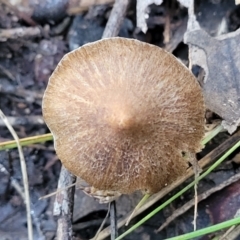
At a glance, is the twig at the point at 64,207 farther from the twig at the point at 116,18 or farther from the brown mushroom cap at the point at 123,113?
the twig at the point at 116,18

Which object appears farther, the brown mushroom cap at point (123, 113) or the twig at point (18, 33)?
the twig at point (18, 33)

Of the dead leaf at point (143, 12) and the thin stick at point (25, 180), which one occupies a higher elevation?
the dead leaf at point (143, 12)

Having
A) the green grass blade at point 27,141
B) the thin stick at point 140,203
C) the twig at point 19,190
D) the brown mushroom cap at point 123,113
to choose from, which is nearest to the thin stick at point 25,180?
the green grass blade at point 27,141

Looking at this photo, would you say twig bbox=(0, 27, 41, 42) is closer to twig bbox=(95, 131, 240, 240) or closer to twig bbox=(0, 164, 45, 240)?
twig bbox=(0, 164, 45, 240)

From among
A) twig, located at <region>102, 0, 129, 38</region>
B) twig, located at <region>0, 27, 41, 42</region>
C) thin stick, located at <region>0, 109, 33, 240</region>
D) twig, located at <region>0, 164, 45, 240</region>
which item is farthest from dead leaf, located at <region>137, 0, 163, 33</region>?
twig, located at <region>0, 164, 45, 240</region>

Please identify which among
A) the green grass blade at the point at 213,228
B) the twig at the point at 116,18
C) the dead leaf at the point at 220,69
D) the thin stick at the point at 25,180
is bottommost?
the thin stick at the point at 25,180

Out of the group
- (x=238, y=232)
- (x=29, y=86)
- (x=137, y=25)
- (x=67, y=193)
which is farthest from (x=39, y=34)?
(x=238, y=232)

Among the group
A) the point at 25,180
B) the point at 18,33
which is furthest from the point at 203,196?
the point at 18,33
